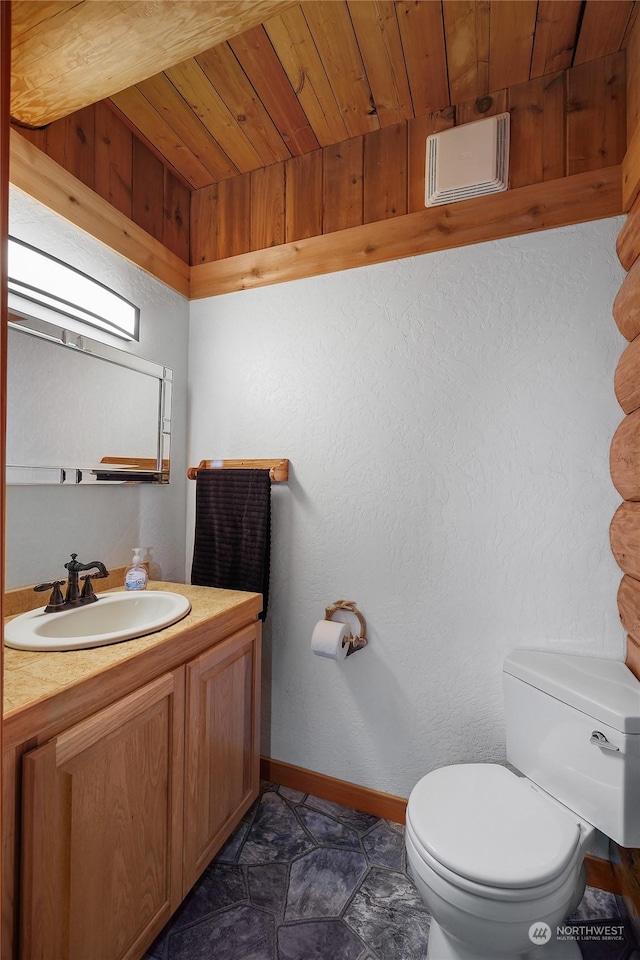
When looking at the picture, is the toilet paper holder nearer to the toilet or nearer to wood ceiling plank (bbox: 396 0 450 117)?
the toilet

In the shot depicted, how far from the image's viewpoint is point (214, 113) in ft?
5.31

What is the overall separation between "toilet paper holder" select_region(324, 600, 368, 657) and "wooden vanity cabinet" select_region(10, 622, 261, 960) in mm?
361

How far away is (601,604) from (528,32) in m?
1.74

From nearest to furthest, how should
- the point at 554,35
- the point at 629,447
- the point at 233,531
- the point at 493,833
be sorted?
the point at 493,833 → the point at 629,447 → the point at 554,35 → the point at 233,531

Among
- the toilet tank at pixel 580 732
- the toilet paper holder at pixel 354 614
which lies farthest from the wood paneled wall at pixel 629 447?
the toilet paper holder at pixel 354 614

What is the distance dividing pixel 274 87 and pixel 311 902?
8.57 feet

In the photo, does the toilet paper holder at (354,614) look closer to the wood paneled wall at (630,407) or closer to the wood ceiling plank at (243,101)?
the wood paneled wall at (630,407)

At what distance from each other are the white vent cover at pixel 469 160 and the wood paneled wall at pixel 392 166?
1.8 inches

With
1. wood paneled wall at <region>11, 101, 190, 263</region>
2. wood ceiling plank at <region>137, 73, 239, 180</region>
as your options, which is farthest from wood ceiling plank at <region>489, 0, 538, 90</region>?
wood paneled wall at <region>11, 101, 190, 263</region>

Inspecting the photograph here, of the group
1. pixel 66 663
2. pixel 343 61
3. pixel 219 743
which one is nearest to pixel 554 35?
pixel 343 61

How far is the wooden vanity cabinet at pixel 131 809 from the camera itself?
0.83 metres

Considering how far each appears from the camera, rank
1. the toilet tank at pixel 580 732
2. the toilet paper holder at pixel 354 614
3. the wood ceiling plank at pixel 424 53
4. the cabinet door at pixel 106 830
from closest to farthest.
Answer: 1. the cabinet door at pixel 106 830
2. the toilet tank at pixel 580 732
3. the wood ceiling plank at pixel 424 53
4. the toilet paper holder at pixel 354 614

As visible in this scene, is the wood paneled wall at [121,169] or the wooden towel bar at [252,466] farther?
the wooden towel bar at [252,466]

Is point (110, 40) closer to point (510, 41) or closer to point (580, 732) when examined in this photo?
point (510, 41)
